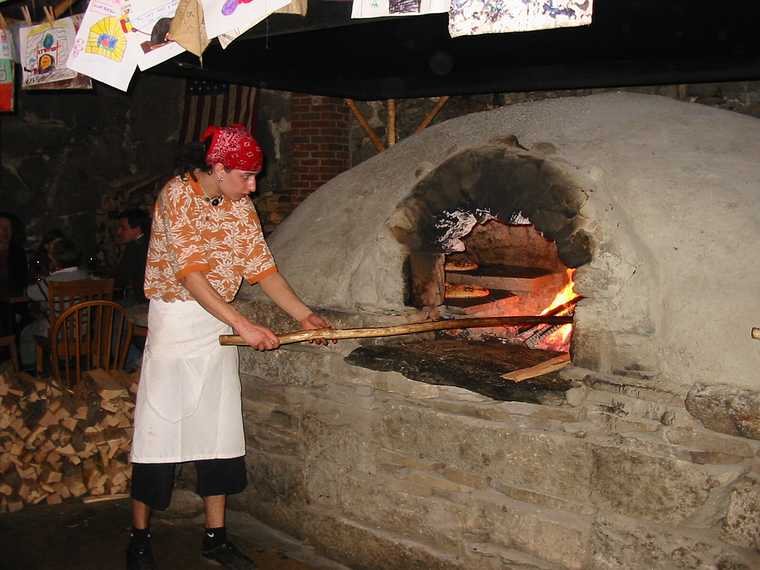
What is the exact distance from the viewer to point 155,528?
4164mm

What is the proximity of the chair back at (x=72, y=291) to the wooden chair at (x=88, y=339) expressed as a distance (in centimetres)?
20

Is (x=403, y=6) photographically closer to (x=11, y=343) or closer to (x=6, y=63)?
(x=6, y=63)

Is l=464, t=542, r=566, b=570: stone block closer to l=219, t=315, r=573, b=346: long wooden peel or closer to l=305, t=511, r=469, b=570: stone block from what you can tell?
l=305, t=511, r=469, b=570: stone block

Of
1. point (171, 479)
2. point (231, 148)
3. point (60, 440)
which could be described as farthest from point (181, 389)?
point (60, 440)

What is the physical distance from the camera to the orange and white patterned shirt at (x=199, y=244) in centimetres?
329

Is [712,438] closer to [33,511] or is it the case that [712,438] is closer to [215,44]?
[215,44]

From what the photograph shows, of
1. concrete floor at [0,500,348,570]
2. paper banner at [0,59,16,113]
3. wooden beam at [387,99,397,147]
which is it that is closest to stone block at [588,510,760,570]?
→ concrete floor at [0,500,348,570]

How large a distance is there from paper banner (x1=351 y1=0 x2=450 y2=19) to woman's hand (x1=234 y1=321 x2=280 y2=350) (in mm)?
1415

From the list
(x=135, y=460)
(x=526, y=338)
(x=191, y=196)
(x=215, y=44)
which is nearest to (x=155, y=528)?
(x=135, y=460)

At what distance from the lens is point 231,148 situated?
327 centimetres

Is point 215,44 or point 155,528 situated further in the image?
point 155,528

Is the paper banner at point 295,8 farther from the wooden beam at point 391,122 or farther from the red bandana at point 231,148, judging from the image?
the wooden beam at point 391,122

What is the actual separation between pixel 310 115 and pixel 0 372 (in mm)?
4816

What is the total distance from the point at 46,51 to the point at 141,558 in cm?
267
